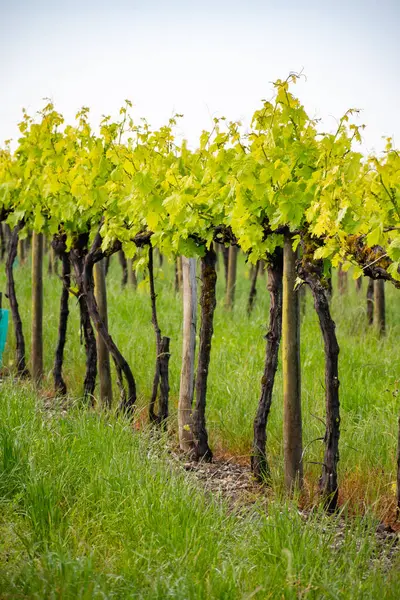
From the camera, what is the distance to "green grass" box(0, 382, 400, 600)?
2998 millimetres

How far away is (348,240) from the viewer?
4066 millimetres

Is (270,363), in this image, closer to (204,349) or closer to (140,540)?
(204,349)

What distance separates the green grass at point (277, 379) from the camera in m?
5.05

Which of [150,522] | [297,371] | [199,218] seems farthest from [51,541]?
[199,218]

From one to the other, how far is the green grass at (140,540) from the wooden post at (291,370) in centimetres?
60

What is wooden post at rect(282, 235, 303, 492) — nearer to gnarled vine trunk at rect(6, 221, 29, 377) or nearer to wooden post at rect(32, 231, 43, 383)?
wooden post at rect(32, 231, 43, 383)

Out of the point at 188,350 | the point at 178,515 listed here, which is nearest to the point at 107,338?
the point at 188,350

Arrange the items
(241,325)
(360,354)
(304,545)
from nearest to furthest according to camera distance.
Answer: (304,545)
(360,354)
(241,325)

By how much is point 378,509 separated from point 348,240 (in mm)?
1755

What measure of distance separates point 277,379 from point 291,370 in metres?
1.79

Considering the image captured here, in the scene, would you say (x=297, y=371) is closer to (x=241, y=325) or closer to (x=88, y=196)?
(x=88, y=196)

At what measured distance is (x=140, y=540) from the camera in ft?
11.1

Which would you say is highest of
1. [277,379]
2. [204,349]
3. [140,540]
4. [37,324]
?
[37,324]

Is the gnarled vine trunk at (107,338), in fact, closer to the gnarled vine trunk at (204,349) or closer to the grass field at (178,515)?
the grass field at (178,515)
